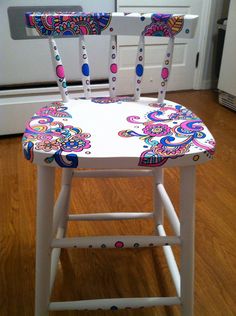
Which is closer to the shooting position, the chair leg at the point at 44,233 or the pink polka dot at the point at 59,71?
the chair leg at the point at 44,233

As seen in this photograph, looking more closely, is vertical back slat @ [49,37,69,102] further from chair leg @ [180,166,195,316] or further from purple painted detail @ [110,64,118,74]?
chair leg @ [180,166,195,316]

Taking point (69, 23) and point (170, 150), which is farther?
point (69, 23)

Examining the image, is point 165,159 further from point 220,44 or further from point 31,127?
point 220,44

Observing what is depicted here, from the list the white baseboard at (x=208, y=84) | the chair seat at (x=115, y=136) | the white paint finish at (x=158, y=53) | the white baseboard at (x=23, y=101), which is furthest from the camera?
the white baseboard at (x=208, y=84)

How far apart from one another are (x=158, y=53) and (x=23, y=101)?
0.96 m

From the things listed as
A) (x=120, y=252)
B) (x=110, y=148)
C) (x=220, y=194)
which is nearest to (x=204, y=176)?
(x=220, y=194)

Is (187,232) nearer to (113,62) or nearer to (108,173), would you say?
(108,173)

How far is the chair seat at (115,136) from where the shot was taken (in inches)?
17.7

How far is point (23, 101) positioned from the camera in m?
1.28

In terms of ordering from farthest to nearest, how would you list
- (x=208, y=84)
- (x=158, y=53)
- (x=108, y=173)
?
(x=208, y=84) < (x=158, y=53) < (x=108, y=173)

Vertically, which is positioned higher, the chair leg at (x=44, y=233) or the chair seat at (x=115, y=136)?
the chair seat at (x=115, y=136)

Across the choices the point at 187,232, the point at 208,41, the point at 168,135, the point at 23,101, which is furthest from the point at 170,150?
the point at 208,41

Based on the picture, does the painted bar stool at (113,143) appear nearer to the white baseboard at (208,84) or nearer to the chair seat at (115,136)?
the chair seat at (115,136)

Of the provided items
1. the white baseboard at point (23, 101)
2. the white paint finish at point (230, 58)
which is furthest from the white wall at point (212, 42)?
the white baseboard at point (23, 101)
